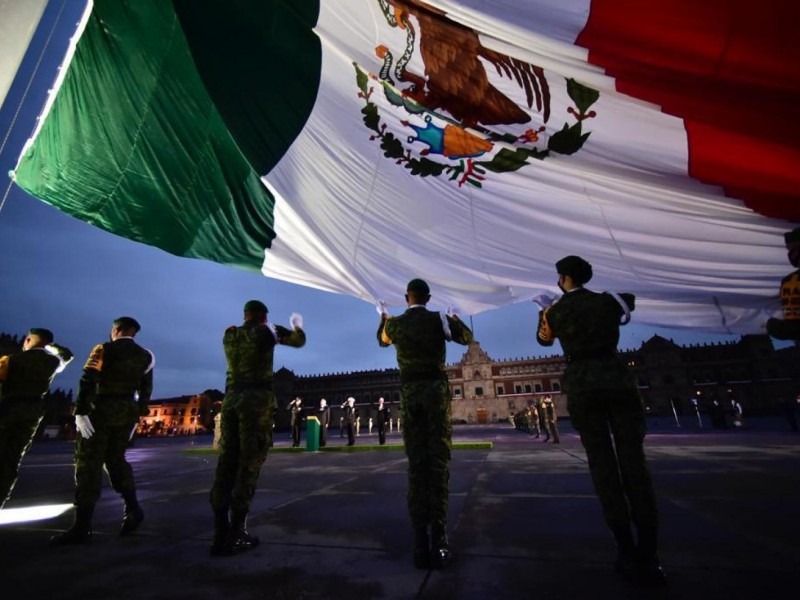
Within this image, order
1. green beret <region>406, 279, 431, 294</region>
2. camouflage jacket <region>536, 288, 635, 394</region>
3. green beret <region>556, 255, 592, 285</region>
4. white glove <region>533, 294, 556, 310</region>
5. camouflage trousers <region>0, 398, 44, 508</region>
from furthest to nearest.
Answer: camouflage trousers <region>0, 398, 44, 508</region> → green beret <region>406, 279, 431, 294</region> → white glove <region>533, 294, 556, 310</region> → green beret <region>556, 255, 592, 285</region> → camouflage jacket <region>536, 288, 635, 394</region>

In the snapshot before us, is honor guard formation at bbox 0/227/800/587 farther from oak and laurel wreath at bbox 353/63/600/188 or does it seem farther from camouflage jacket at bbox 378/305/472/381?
oak and laurel wreath at bbox 353/63/600/188

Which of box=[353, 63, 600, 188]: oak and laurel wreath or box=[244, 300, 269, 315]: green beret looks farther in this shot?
box=[244, 300, 269, 315]: green beret

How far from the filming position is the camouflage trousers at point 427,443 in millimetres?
2146

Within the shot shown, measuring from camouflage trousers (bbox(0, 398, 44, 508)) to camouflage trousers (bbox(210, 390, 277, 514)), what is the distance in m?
1.92

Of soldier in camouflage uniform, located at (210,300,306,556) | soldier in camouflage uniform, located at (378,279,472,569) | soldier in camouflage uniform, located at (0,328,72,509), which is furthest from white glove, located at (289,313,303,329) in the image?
soldier in camouflage uniform, located at (0,328,72,509)

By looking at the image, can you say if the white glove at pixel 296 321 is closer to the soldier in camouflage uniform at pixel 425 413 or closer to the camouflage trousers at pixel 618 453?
the soldier in camouflage uniform at pixel 425 413

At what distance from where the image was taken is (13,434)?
314 cm

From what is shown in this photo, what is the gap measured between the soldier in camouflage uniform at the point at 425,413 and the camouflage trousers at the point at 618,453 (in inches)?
31.7

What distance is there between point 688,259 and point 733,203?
535 mm

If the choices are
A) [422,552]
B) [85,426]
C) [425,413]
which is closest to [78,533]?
[85,426]

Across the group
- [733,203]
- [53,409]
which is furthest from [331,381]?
[733,203]

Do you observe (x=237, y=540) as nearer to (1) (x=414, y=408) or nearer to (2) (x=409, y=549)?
(2) (x=409, y=549)

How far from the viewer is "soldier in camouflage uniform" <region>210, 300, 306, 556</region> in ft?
7.47

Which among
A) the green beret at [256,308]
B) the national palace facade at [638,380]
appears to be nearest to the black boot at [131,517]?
the green beret at [256,308]
